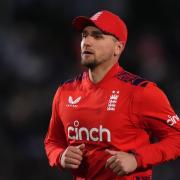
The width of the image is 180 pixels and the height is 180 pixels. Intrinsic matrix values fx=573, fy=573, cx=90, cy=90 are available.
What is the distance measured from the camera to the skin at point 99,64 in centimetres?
329

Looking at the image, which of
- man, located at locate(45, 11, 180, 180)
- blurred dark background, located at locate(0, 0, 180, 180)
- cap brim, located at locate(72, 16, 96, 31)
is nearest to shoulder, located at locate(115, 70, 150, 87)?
man, located at locate(45, 11, 180, 180)

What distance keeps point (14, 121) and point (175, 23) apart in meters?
2.30

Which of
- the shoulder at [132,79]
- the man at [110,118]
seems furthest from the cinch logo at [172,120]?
the shoulder at [132,79]

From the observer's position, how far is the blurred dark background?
6.12 meters

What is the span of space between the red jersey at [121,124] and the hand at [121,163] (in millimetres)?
75

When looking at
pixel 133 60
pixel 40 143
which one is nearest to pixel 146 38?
pixel 133 60

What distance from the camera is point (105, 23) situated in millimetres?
3672

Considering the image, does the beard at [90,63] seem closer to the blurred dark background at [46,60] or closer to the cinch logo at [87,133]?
the cinch logo at [87,133]

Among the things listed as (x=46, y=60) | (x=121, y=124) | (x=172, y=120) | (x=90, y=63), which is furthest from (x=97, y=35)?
(x=46, y=60)

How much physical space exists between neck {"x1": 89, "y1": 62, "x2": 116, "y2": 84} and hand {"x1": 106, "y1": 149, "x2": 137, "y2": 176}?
0.61 meters

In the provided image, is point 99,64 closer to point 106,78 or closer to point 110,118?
point 106,78

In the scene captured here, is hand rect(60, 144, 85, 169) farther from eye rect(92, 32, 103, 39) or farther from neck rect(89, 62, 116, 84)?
eye rect(92, 32, 103, 39)

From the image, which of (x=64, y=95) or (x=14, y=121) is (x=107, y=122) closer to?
(x=64, y=95)

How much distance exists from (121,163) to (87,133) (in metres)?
0.42
